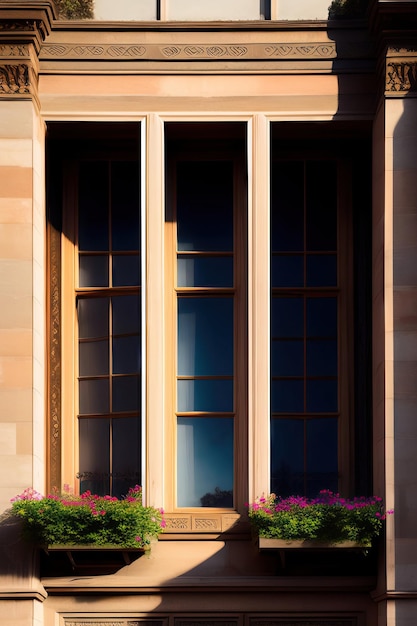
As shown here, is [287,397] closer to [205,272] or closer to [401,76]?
[205,272]

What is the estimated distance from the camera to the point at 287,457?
2111cm

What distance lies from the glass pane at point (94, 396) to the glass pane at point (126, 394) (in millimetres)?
124

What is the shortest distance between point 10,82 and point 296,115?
365cm

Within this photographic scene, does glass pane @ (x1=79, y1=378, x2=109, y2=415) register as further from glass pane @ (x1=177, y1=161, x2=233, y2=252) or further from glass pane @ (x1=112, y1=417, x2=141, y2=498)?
glass pane @ (x1=177, y1=161, x2=233, y2=252)

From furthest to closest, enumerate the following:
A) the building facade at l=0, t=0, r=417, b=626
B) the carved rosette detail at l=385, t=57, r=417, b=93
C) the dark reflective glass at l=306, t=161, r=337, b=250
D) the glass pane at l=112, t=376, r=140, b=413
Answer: the dark reflective glass at l=306, t=161, r=337, b=250 < the glass pane at l=112, t=376, r=140, b=413 < the carved rosette detail at l=385, t=57, r=417, b=93 < the building facade at l=0, t=0, r=417, b=626

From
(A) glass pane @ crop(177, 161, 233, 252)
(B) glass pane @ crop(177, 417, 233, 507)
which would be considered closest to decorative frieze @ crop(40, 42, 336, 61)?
(A) glass pane @ crop(177, 161, 233, 252)

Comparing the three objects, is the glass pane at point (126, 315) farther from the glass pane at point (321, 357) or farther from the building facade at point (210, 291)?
the glass pane at point (321, 357)

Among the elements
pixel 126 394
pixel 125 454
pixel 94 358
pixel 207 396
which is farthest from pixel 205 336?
pixel 125 454

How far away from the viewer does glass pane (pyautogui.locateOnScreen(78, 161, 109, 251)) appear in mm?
21734

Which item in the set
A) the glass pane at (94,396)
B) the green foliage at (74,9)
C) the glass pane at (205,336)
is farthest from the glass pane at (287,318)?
the green foliage at (74,9)

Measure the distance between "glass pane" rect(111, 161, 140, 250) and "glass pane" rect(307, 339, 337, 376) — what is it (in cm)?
268

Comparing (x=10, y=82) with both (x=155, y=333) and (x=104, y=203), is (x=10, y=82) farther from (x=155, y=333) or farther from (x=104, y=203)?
(x=155, y=333)

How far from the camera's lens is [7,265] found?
2012cm

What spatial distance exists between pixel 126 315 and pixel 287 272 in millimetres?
2199
